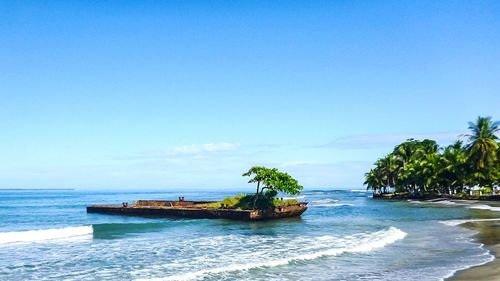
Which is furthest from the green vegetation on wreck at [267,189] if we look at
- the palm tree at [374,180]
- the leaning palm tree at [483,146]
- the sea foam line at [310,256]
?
the palm tree at [374,180]

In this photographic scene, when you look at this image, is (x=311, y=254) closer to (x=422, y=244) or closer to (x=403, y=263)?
(x=403, y=263)

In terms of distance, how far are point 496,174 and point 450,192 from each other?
23384 millimetres

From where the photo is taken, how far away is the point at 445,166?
90.8 metres

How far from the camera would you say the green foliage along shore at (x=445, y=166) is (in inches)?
3029

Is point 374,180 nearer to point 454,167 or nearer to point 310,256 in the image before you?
point 454,167

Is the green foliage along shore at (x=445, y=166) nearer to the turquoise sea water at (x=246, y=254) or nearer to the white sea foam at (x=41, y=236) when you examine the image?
the turquoise sea water at (x=246, y=254)

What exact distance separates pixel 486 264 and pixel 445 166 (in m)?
75.4

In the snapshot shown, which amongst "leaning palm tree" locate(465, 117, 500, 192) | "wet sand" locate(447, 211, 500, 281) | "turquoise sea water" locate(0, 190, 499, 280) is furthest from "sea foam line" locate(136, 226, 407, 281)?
"leaning palm tree" locate(465, 117, 500, 192)

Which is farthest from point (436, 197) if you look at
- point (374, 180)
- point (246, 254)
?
point (246, 254)

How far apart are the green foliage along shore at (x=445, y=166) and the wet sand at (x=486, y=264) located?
1665 inches

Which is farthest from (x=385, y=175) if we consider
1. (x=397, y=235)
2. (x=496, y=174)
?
(x=397, y=235)

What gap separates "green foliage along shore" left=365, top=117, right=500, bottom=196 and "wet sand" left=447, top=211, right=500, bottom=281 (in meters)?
42.3

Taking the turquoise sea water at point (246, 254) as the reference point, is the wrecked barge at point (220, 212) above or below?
above

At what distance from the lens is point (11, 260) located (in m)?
26.2
